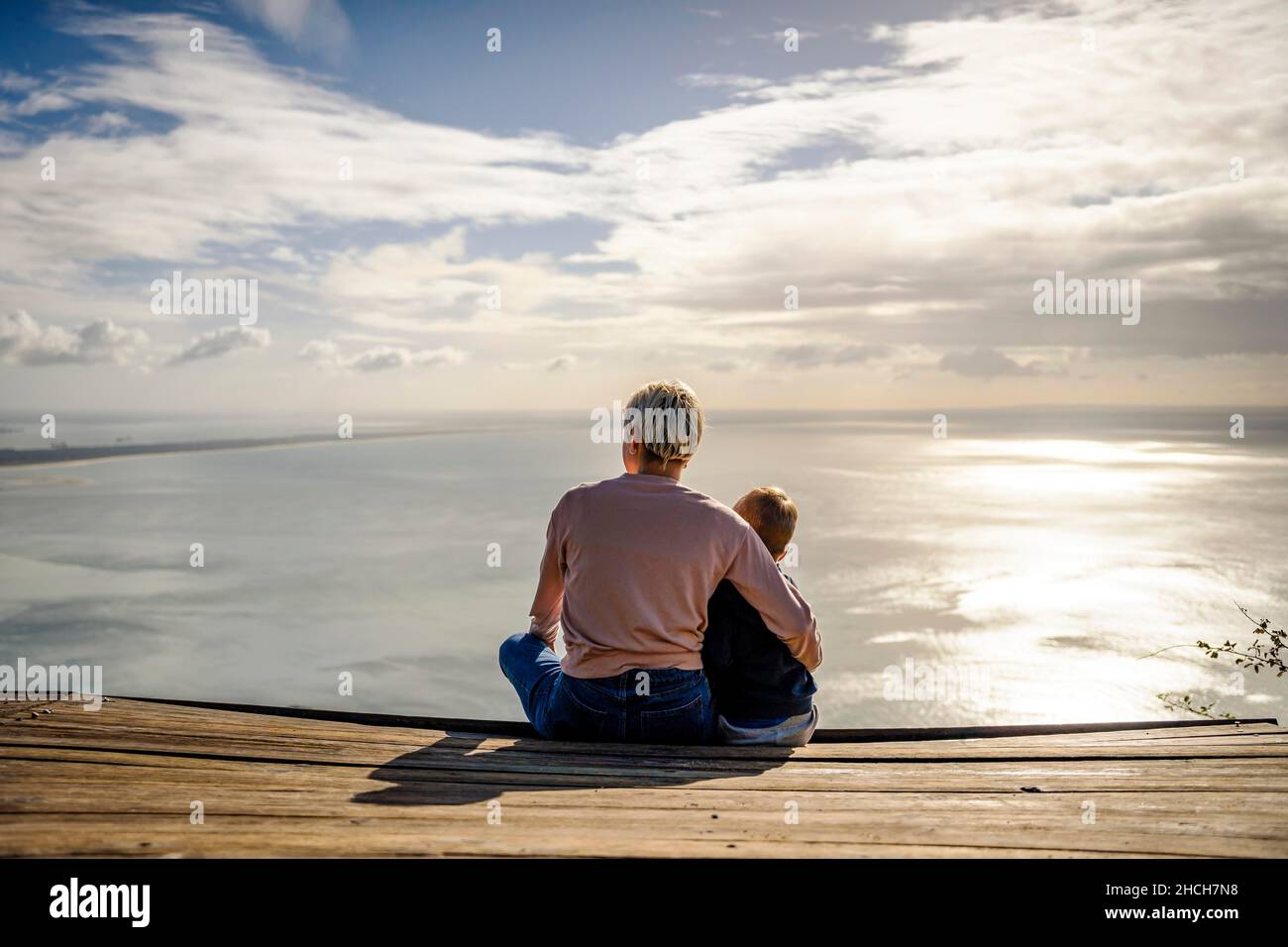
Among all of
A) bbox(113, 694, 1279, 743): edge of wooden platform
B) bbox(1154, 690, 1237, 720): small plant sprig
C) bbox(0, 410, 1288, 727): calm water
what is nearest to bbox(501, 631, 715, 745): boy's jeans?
bbox(113, 694, 1279, 743): edge of wooden platform

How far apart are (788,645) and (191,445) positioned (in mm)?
141849

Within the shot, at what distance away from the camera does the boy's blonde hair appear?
363 cm

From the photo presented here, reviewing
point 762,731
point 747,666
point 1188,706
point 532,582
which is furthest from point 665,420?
point 532,582

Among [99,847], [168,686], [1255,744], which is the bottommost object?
[168,686]

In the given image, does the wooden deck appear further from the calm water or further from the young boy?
the calm water

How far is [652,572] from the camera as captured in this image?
10.7 feet

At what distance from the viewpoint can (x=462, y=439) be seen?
159 meters

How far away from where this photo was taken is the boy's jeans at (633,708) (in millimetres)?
→ 3404

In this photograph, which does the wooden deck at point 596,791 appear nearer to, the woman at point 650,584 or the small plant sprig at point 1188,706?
the woman at point 650,584

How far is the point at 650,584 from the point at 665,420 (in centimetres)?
58

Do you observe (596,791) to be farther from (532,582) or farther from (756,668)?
(532,582)

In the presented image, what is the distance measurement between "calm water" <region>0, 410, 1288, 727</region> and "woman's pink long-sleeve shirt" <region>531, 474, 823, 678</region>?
90.7ft
